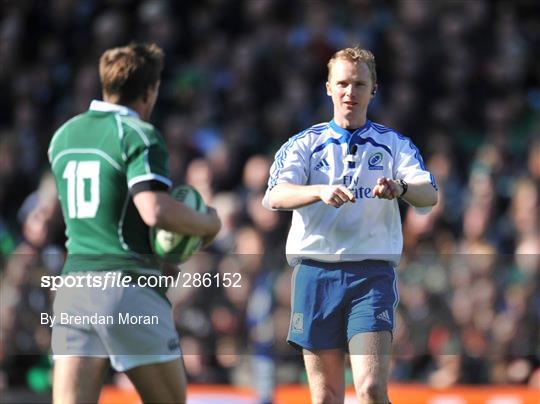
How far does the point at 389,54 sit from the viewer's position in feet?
46.2

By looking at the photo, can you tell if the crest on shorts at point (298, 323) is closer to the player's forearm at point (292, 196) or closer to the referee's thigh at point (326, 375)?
the referee's thigh at point (326, 375)

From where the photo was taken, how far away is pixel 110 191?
5953 mm

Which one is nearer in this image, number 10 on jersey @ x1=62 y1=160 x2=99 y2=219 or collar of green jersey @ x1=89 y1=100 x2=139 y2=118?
number 10 on jersey @ x1=62 y1=160 x2=99 y2=219

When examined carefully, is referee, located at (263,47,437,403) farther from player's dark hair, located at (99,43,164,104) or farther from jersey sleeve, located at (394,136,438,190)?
player's dark hair, located at (99,43,164,104)

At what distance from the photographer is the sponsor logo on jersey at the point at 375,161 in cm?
679

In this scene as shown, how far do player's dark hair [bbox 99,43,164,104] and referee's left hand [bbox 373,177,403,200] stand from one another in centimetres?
121

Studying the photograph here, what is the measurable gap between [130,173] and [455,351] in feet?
17.8

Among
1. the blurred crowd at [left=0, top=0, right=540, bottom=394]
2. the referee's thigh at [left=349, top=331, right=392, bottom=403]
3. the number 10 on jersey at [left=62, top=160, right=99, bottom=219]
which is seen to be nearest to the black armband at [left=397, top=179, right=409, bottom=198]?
the referee's thigh at [left=349, top=331, right=392, bottom=403]

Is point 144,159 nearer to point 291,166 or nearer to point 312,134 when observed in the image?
point 291,166

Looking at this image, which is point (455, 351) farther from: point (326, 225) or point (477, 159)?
point (326, 225)

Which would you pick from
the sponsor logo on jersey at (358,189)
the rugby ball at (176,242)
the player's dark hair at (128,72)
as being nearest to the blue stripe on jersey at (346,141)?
the sponsor logo on jersey at (358,189)

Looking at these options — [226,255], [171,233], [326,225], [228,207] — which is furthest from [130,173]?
[228,207]

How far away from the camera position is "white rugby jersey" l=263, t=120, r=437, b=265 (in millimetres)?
6746

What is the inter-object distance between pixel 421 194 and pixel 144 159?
155 centimetres
